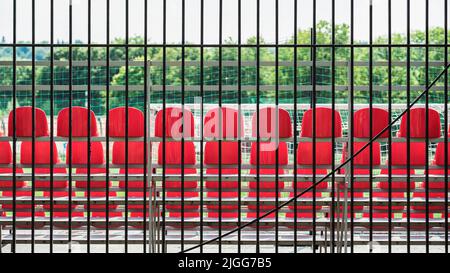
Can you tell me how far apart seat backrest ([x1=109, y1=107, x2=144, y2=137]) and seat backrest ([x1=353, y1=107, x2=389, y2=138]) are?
195 cm

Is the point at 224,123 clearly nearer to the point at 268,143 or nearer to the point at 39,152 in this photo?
the point at 268,143

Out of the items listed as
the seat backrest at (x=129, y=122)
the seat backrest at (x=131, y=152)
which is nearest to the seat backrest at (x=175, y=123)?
the seat backrest at (x=129, y=122)

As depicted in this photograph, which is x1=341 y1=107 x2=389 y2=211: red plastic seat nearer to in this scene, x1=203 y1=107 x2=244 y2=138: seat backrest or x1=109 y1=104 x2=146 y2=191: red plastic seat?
x1=203 y1=107 x2=244 y2=138: seat backrest

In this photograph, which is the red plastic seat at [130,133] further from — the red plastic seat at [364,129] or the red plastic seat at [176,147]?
the red plastic seat at [364,129]

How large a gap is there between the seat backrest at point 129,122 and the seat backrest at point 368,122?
6.40ft

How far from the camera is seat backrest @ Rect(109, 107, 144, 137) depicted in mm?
6137

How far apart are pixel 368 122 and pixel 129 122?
83.5 inches

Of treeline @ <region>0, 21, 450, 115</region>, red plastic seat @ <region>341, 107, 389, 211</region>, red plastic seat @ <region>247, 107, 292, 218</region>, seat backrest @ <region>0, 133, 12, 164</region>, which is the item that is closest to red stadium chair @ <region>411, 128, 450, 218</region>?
red plastic seat @ <region>341, 107, 389, 211</region>

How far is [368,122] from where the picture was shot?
6.35 metres

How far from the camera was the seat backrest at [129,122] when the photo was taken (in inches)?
242

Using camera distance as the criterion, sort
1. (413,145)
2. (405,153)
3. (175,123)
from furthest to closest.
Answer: (413,145), (405,153), (175,123)

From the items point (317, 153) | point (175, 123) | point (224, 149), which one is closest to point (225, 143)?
point (224, 149)
